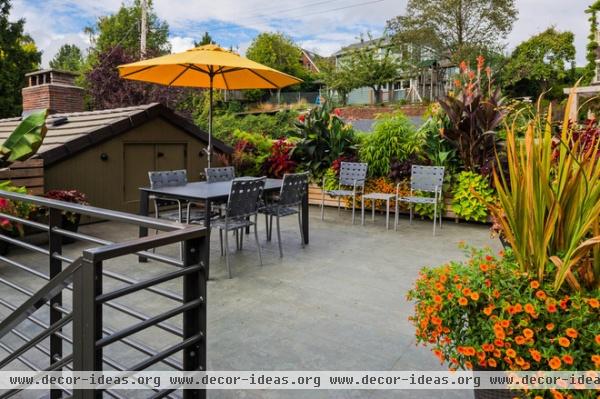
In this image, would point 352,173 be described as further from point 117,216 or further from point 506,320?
point 117,216

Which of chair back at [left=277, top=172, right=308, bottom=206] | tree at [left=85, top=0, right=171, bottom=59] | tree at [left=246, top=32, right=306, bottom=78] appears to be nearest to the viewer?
chair back at [left=277, top=172, right=308, bottom=206]

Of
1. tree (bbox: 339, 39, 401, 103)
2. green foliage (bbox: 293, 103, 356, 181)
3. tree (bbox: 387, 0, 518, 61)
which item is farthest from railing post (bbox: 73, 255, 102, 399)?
tree (bbox: 387, 0, 518, 61)

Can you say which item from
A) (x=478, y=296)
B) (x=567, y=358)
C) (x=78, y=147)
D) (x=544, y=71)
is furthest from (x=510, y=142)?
(x=544, y=71)

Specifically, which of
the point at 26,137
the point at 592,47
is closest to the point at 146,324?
the point at 26,137

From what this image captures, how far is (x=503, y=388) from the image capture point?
1.72 m

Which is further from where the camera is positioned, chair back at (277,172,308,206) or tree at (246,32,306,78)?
tree at (246,32,306,78)

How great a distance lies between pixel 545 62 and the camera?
78.6 feet

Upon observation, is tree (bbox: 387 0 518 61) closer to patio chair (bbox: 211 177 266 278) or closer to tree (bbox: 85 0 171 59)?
tree (bbox: 85 0 171 59)

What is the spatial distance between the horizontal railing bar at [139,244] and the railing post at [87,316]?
0.02 meters

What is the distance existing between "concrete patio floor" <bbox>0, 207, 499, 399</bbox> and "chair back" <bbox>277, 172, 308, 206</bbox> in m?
0.64

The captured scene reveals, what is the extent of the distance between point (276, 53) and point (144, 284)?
3445 cm

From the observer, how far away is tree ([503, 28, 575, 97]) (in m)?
23.6

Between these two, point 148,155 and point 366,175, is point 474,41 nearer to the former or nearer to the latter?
point 366,175

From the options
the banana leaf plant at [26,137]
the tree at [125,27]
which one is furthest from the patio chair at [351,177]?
the tree at [125,27]
